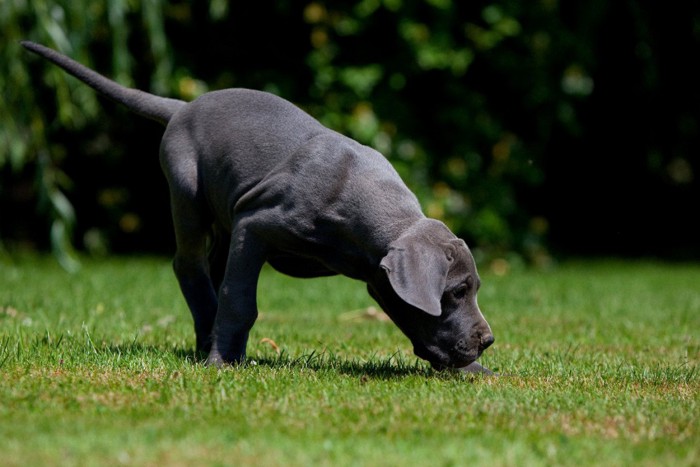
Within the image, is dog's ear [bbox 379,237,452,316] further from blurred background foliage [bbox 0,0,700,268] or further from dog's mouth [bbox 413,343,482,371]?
blurred background foliage [bbox 0,0,700,268]

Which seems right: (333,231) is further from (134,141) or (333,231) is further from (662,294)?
(134,141)

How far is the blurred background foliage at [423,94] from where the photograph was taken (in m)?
10.7

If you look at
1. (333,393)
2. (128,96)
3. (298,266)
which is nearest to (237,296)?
(298,266)

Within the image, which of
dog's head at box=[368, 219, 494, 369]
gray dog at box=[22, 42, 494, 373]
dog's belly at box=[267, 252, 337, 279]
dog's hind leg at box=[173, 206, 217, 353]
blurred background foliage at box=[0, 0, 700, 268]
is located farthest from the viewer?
blurred background foliage at box=[0, 0, 700, 268]

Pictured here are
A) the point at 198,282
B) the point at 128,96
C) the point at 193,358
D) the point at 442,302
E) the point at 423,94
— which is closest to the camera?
the point at 442,302

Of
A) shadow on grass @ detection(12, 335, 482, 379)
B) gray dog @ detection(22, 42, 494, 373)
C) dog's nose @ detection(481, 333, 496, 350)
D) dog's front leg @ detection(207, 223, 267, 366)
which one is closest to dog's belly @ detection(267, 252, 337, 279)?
gray dog @ detection(22, 42, 494, 373)

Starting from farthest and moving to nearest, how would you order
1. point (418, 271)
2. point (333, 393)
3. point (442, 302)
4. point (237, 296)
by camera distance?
point (237, 296)
point (442, 302)
point (418, 271)
point (333, 393)

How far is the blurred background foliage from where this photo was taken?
10.7 metres

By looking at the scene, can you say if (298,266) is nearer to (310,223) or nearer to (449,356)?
(310,223)

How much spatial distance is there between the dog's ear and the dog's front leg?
0.59m

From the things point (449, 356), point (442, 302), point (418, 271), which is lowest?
point (449, 356)

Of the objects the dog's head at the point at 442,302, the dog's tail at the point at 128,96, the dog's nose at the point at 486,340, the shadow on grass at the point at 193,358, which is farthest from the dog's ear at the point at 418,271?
the dog's tail at the point at 128,96

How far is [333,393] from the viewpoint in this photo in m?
3.83

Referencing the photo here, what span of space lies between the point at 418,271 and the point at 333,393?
0.58 m
